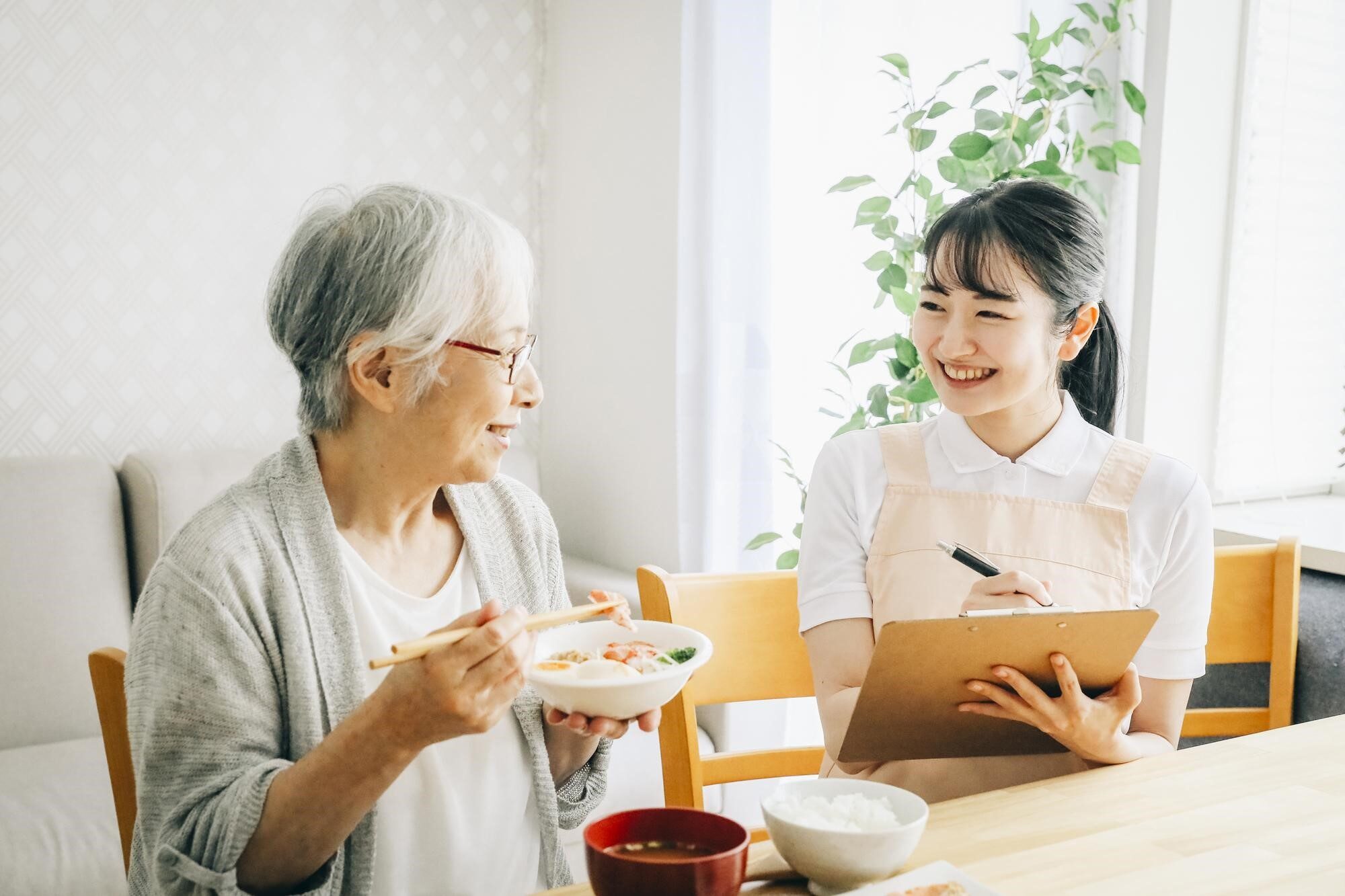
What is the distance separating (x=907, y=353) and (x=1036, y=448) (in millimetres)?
756

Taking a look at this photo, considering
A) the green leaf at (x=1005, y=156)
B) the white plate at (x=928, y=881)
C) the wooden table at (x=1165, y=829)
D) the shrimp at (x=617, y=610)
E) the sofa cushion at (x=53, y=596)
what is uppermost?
the green leaf at (x=1005, y=156)

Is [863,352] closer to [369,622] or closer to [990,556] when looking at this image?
[990,556]

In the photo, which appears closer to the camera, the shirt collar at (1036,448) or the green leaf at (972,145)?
the shirt collar at (1036,448)

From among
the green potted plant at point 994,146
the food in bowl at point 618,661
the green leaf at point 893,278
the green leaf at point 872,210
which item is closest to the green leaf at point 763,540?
the green potted plant at point 994,146

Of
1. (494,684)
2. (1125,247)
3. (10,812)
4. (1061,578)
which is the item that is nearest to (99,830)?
(10,812)

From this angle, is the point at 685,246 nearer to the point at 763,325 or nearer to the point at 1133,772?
the point at 763,325

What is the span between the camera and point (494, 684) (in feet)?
3.29

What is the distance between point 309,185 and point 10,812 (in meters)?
1.66

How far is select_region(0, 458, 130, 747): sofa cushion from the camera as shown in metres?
2.30

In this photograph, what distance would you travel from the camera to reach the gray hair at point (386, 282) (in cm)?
122

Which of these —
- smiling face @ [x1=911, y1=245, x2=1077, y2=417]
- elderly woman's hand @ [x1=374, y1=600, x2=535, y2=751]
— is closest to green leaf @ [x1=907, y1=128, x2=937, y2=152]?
smiling face @ [x1=911, y1=245, x2=1077, y2=417]

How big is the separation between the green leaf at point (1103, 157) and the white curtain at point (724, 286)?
73 centimetres

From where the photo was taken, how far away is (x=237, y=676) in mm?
1133

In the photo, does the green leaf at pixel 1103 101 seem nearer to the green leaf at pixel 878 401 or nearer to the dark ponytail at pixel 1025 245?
the green leaf at pixel 878 401
